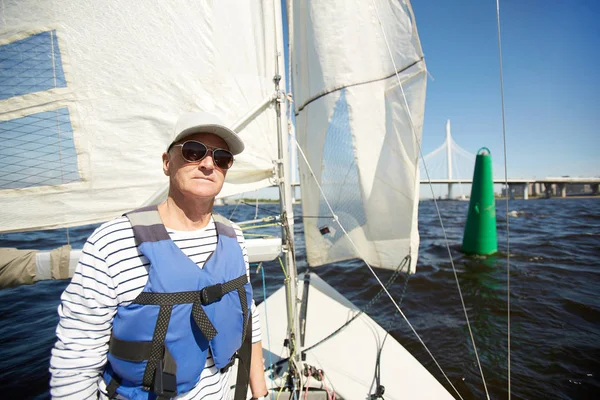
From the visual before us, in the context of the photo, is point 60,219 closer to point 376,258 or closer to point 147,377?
point 147,377

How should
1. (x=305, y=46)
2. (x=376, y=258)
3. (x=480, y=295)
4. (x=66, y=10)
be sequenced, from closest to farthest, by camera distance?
(x=66, y=10)
(x=305, y=46)
(x=376, y=258)
(x=480, y=295)

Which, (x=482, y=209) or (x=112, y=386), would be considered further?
(x=482, y=209)

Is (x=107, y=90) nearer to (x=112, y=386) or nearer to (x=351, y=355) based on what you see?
(x=112, y=386)

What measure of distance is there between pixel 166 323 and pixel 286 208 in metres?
1.06

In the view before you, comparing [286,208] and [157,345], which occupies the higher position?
[286,208]

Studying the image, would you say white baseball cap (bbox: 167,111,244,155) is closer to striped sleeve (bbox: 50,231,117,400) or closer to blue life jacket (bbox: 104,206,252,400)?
blue life jacket (bbox: 104,206,252,400)

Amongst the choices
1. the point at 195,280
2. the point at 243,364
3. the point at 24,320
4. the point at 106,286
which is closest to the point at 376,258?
the point at 243,364

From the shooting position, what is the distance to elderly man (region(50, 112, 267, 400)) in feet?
2.58

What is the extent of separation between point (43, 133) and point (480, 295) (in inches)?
238

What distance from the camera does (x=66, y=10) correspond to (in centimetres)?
144

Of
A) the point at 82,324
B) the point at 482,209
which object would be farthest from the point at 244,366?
the point at 482,209

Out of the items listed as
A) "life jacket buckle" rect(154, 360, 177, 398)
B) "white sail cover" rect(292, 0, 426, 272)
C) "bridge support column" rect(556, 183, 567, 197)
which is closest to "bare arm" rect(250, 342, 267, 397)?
"life jacket buckle" rect(154, 360, 177, 398)

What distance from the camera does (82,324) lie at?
0.78 m

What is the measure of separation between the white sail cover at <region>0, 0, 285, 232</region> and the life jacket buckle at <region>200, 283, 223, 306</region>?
3.45 feet
